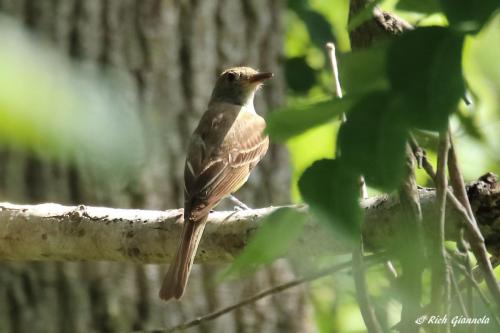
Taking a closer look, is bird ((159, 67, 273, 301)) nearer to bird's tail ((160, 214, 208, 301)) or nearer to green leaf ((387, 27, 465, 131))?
bird's tail ((160, 214, 208, 301))

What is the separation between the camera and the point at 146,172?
18.3 feet

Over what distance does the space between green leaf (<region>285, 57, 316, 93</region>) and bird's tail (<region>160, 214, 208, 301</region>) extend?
3.24 metres

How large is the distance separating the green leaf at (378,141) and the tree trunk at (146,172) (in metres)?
4.41

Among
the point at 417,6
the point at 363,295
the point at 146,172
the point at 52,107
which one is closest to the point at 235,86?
the point at 146,172

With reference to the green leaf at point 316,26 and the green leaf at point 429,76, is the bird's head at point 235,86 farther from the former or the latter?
the green leaf at point 429,76

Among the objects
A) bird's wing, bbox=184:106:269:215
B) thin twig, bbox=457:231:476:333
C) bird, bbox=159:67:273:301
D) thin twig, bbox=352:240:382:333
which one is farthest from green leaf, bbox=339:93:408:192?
bird's wing, bbox=184:106:269:215

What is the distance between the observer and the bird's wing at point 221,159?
4.25 meters

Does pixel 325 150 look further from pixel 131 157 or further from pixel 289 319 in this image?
pixel 131 157

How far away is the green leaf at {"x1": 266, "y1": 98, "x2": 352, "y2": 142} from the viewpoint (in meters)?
1.03

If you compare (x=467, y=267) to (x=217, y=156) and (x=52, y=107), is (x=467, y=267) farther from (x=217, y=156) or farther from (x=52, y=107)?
(x=217, y=156)

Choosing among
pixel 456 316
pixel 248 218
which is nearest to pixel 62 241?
pixel 248 218

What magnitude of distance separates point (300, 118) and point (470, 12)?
0.24m

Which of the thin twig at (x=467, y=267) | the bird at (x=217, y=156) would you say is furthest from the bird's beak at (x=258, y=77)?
the thin twig at (x=467, y=267)

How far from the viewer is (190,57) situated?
582cm
